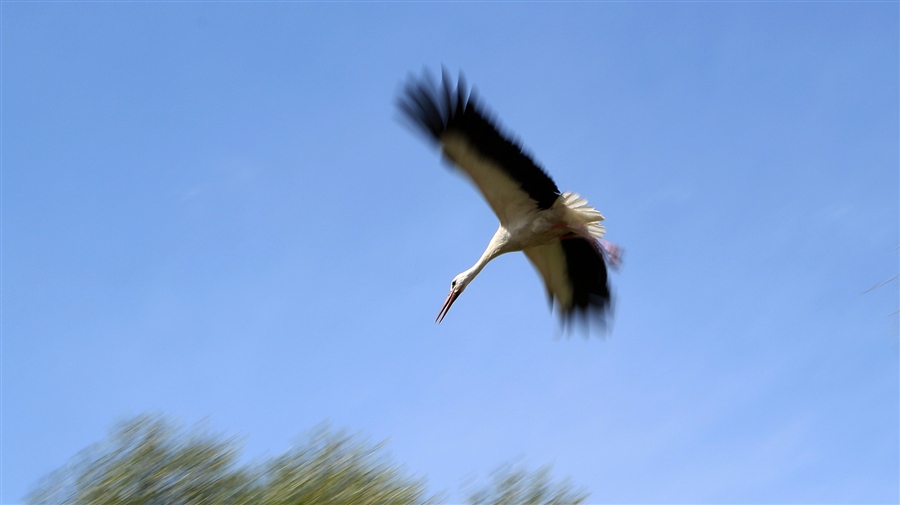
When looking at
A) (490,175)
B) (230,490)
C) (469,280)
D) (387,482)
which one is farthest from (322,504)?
(490,175)

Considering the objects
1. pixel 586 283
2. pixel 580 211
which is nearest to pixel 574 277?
pixel 586 283

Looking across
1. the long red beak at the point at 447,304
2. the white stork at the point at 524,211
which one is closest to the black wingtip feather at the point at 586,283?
the white stork at the point at 524,211

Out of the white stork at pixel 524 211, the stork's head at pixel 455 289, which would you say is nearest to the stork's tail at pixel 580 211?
the white stork at pixel 524 211

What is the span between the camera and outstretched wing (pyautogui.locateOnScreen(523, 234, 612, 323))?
25.8 ft

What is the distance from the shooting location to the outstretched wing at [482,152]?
21.1 ft

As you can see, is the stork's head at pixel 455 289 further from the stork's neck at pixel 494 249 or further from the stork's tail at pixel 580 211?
the stork's tail at pixel 580 211

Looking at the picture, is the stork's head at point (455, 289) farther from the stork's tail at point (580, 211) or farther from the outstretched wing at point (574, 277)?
the stork's tail at point (580, 211)

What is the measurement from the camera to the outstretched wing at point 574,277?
7.86 metres

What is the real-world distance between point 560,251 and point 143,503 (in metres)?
4.01

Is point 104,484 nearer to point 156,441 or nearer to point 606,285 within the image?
point 156,441

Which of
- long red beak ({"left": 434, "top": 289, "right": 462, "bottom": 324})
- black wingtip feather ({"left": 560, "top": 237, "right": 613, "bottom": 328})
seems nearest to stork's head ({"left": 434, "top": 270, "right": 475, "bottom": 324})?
long red beak ({"left": 434, "top": 289, "right": 462, "bottom": 324})

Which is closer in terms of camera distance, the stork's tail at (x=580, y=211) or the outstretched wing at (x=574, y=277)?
the stork's tail at (x=580, y=211)

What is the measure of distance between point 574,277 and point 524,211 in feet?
3.69

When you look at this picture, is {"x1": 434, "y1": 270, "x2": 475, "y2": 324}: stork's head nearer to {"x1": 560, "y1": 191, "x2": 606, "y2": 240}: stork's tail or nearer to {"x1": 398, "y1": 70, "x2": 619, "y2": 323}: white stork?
{"x1": 398, "y1": 70, "x2": 619, "y2": 323}: white stork
